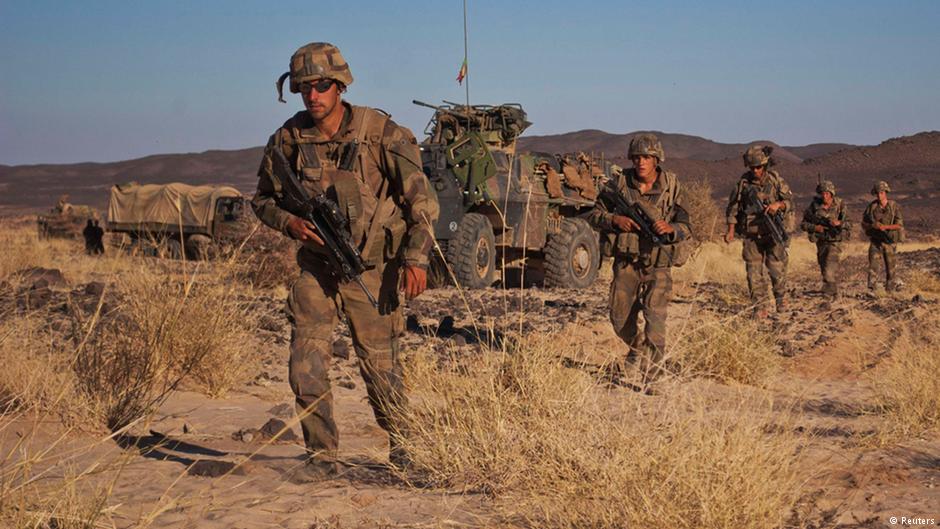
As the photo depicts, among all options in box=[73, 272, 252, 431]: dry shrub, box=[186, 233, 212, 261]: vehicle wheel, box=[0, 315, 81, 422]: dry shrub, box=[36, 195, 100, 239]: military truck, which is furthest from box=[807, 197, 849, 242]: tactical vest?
box=[36, 195, 100, 239]: military truck

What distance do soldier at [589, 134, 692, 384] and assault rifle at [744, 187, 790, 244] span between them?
3708 millimetres

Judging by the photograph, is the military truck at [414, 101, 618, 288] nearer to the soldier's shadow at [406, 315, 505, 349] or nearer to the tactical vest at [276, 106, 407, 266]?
the soldier's shadow at [406, 315, 505, 349]

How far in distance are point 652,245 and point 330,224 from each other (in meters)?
3.67

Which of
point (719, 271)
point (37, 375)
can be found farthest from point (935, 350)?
point (719, 271)

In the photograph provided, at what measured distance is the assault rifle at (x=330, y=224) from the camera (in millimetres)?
4590

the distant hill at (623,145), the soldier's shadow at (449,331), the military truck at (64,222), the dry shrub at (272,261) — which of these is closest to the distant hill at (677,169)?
the distant hill at (623,145)

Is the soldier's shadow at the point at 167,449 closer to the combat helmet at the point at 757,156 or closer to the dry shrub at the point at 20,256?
the combat helmet at the point at 757,156

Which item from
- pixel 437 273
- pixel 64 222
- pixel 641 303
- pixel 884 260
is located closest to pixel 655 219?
pixel 641 303

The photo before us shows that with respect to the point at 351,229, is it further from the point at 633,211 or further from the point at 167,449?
the point at 633,211

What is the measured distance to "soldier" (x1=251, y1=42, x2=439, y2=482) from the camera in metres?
4.68

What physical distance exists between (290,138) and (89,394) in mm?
1932

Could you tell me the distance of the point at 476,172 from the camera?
1408cm

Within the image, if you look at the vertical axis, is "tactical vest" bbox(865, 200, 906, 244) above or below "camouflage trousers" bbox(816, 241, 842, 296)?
above

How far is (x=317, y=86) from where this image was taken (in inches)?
184
